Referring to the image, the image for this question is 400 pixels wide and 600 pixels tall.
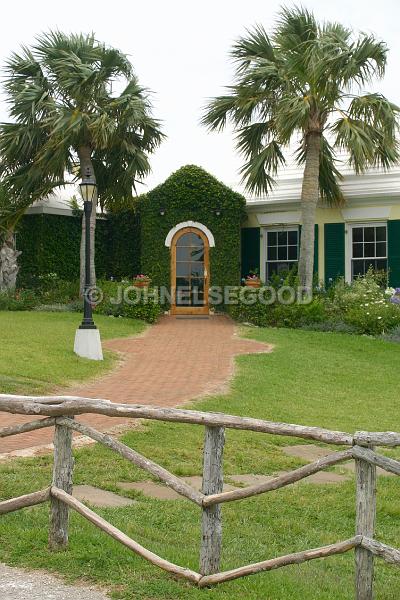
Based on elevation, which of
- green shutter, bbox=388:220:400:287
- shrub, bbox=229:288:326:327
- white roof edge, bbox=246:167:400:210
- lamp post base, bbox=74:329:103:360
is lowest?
lamp post base, bbox=74:329:103:360

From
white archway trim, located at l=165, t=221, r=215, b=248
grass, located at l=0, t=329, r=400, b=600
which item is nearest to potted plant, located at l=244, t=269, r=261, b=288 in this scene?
white archway trim, located at l=165, t=221, r=215, b=248

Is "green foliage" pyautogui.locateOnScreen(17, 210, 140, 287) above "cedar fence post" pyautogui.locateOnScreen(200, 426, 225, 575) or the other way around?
above

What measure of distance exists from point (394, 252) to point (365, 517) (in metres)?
16.6

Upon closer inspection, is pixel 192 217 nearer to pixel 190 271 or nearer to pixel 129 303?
pixel 190 271

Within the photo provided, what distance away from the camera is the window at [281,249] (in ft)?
70.3

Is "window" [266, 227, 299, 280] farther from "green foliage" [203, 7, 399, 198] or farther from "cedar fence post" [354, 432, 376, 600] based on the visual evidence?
"cedar fence post" [354, 432, 376, 600]

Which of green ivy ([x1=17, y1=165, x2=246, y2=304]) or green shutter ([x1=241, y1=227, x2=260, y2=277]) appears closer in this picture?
green ivy ([x1=17, y1=165, x2=246, y2=304])

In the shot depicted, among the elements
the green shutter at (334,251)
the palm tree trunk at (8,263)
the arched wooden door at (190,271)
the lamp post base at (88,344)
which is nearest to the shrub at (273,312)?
the arched wooden door at (190,271)

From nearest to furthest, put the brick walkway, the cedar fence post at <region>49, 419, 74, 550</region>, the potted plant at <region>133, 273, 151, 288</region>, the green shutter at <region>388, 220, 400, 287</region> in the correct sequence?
the cedar fence post at <region>49, 419, 74, 550</region>
the brick walkway
the green shutter at <region>388, 220, 400, 287</region>
the potted plant at <region>133, 273, 151, 288</region>

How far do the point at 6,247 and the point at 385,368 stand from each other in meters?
11.5

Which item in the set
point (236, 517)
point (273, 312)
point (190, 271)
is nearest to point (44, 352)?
point (273, 312)

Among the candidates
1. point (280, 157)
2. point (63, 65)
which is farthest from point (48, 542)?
point (63, 65)

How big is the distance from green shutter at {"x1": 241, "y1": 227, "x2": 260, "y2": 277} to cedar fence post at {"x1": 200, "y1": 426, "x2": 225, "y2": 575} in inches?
695

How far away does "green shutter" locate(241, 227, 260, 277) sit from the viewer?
21.9 meters
